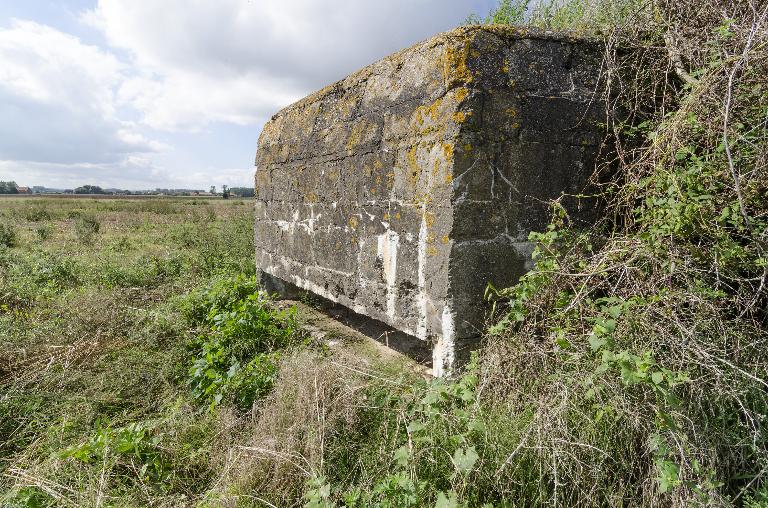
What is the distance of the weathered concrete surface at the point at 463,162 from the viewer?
2498 mm

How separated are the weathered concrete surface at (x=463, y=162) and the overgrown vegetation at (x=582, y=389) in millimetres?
180

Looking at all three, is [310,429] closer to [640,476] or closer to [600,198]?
[640,476]

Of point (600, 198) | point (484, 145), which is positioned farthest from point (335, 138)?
point (600, 198)

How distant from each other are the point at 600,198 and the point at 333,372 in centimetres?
186

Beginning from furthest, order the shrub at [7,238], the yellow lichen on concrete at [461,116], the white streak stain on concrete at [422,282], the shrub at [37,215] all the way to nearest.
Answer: the shrub at [37,215] → the shrub at [7,238] → the white streak stain on concrete at [422,282] → the yellow lichen on concrete at [461,116]

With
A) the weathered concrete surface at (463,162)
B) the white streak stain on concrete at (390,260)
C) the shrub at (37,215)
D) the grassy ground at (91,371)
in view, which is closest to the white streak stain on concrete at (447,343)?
the weathered concrete surface at (463,162)

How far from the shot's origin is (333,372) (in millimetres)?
2602

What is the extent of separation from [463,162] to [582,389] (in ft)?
4.08

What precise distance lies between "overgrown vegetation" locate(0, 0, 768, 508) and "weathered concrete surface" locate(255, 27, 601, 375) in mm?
180

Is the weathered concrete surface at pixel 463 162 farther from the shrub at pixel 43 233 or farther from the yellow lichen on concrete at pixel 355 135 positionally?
the shrub at pixel 43 233

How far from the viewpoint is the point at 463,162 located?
248cm

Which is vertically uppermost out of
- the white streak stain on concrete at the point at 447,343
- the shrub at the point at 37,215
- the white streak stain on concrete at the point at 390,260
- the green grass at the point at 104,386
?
the white streak stain on concrete at the point at 390,260

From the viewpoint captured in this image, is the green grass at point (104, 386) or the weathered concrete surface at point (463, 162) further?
the weathered concrete surface at point (463, 162)

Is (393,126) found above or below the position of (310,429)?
above
